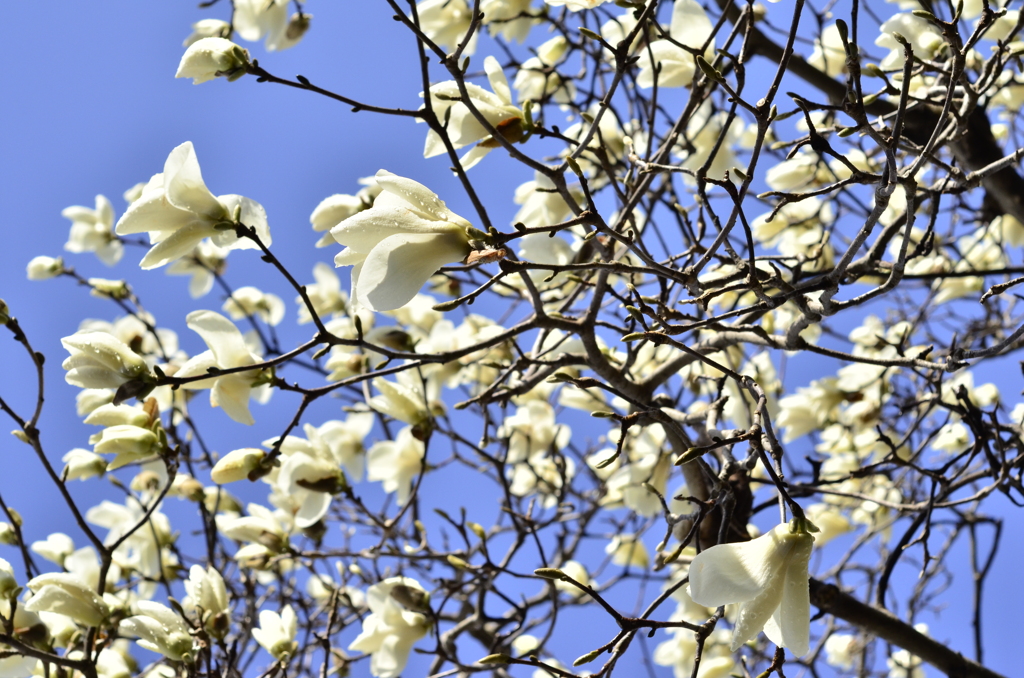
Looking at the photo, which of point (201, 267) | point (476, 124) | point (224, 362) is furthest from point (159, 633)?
point (201, 267)

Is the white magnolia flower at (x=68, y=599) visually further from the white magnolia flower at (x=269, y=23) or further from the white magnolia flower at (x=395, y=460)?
the white magnolia flower at (x=269, y=23)

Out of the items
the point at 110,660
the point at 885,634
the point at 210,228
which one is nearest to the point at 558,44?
the point at 210,228

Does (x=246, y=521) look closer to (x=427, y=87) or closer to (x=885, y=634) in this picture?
(x=427, y=87)

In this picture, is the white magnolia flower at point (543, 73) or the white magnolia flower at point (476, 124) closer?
the white magnolia flower at point (476, 124)

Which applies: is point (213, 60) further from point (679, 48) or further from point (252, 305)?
point (252, 305)

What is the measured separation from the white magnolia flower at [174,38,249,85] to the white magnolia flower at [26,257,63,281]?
62.6 inches

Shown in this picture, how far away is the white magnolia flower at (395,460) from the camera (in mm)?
1847

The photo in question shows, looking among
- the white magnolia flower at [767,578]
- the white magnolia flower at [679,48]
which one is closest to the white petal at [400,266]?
the white magnolia flower at [767,578]

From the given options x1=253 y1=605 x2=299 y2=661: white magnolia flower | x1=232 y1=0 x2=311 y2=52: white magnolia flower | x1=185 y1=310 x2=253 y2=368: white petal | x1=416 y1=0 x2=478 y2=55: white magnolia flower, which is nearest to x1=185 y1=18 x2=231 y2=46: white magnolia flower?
x1=232 y1=0 x2=311 y2=52: white magnolia flower

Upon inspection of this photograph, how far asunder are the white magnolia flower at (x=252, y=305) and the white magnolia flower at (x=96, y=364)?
1291 mm

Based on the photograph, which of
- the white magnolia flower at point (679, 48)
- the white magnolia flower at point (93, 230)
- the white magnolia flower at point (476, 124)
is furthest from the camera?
the white magnolia flower at point (93, 230)

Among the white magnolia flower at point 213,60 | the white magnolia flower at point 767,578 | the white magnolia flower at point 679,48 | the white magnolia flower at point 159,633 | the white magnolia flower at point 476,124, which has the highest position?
the white magnolia flower at point 679,48

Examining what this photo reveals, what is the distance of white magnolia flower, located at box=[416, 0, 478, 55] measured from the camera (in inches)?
69.1

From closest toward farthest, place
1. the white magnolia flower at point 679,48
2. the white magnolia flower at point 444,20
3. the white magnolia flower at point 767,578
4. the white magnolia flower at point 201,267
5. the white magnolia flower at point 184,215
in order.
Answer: the white magnolia flower at point 767,578 < the white magnolia flower at point 184,215 < the white magnolia flower at point 679,48 < the white magnolia flower at point 444,20 < the white magnolia flower at point 201,267
